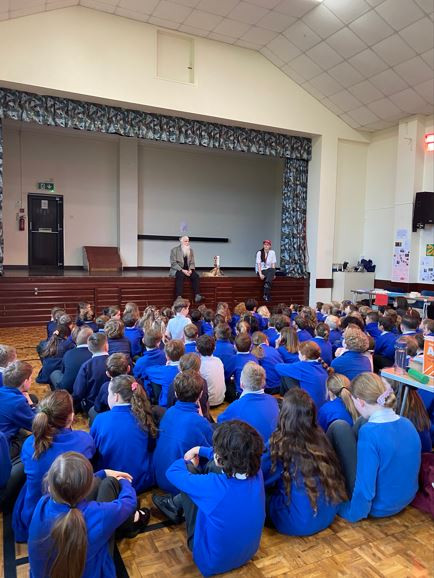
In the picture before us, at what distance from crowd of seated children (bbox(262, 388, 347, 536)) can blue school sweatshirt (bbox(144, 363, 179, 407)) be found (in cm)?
122

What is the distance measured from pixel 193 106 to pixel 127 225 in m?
3.55

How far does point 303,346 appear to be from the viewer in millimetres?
3199

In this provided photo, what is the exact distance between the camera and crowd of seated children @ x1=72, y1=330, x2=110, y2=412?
317cm

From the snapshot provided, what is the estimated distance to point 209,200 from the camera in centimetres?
1156

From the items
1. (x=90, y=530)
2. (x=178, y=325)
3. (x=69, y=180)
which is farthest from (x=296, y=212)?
(x=90, y=530)

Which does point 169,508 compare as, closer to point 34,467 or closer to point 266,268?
point 34,467

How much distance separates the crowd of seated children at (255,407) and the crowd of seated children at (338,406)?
0.90ft

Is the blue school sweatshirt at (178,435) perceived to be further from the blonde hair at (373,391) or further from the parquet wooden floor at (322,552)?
the blonde hair at (373,391)

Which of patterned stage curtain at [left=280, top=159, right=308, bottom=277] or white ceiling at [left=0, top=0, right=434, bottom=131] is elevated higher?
white ceiling at [left=0, top=0, right=434, bottom=131]

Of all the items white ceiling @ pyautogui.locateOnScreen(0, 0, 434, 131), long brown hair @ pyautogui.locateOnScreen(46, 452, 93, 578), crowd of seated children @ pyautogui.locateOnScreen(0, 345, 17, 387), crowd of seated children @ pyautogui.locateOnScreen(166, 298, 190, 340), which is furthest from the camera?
white ceiling @ pyautogui.locateOnScreen(0, 0, 434, 131)

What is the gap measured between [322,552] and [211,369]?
67.1 inches

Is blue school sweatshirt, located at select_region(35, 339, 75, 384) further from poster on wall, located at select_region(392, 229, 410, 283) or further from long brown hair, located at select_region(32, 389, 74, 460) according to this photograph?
poster on wall, located at select_region(392, 229, 410, 283)

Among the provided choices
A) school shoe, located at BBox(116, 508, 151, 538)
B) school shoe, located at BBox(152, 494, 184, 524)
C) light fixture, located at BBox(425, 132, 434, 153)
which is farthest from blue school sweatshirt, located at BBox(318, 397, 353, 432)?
light fixture, located at BBox(425, 132, 434, 153)

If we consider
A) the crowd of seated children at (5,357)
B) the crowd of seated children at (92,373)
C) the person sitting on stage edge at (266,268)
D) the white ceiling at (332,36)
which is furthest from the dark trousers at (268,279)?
the crowd of seated children at (5,357)
